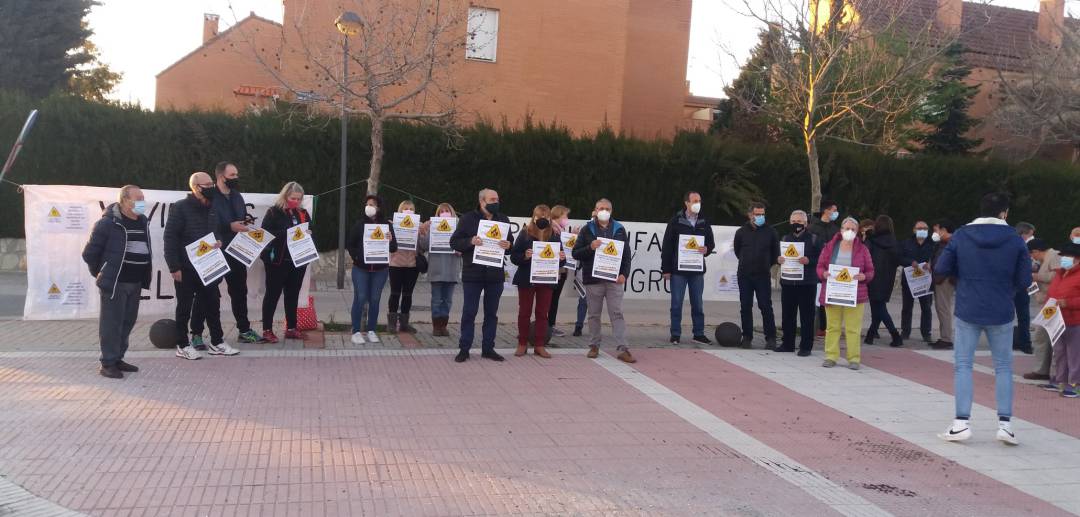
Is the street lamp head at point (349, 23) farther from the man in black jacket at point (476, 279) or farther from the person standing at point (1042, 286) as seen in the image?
the person standing at point (1042, 286)

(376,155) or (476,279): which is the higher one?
(376,155)

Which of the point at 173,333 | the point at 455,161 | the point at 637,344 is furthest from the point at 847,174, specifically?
the point at 173,333

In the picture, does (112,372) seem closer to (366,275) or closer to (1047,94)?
(366,275)

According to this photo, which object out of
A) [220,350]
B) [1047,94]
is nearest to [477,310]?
[220,350]

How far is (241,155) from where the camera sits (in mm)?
16109

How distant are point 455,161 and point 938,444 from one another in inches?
470

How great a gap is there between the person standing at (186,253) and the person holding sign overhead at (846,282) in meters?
6.85

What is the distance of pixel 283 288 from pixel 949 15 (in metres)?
14.2

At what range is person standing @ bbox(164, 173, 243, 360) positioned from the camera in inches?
338

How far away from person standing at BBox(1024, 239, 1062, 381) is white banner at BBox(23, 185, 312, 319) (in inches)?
345

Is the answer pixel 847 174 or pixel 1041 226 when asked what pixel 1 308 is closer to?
pixel 847 174

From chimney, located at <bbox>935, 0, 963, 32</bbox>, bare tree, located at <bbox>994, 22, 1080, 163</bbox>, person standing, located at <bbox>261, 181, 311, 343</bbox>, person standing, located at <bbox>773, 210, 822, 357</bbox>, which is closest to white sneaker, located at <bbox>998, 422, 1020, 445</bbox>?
person standing, located at <bbox>773, 210, 822, 357</bbox>

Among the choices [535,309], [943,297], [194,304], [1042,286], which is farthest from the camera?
[943,297]

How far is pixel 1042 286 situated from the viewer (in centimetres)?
1038
